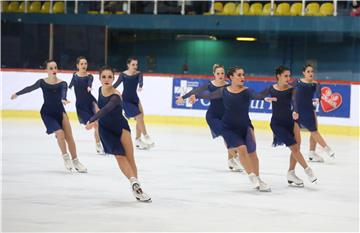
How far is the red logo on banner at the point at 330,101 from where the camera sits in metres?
18.6

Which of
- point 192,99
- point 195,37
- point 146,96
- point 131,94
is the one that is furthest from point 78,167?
point 195,37

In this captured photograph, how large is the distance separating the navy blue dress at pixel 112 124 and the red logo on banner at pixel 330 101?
9808 mm

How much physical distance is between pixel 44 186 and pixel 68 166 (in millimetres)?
1357

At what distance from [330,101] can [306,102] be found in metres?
5.09

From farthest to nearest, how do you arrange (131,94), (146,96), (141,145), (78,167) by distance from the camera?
(146,96)
(131,94)
(141,145)
(78,167)

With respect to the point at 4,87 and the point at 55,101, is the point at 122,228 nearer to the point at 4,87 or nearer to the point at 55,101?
the point at 55,101

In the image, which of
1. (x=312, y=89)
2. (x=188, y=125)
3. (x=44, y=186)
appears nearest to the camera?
(x=44, y=186)

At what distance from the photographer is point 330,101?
18688 millimetres

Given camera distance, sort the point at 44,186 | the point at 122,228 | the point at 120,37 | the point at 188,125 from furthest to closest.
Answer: the point at 120,37
the point at 188,125
the point at 44,186
the point at 122,228

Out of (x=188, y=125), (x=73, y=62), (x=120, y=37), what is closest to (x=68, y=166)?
(x=188, y=125)

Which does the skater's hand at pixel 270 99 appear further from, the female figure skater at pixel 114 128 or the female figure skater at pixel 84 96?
the female figure skater at pixel 84 96

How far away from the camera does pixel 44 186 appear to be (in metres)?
10.3

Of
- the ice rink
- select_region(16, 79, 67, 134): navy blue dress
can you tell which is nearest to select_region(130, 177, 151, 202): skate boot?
the ice rink

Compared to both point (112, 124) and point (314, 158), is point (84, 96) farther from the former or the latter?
point (112, 124)
